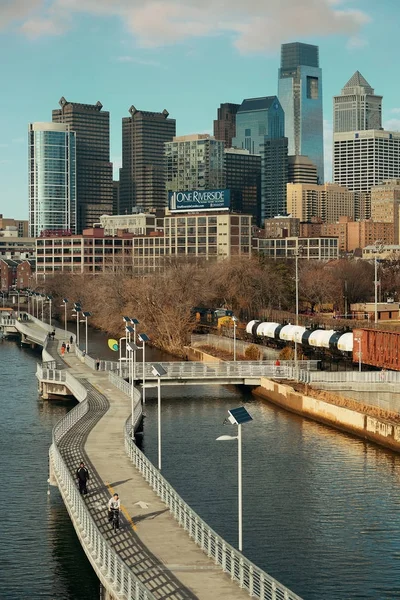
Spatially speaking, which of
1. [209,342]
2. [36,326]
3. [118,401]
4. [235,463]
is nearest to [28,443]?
[118,401]

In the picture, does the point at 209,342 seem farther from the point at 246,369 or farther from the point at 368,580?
the point at 368,580

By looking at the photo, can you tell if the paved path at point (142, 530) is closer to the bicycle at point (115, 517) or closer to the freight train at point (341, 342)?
the bicycle at point (115, 517)

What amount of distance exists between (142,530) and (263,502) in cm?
1194

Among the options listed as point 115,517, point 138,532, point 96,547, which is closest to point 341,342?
point 115,517

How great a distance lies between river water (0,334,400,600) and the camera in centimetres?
4041

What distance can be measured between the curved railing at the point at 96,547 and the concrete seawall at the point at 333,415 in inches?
789

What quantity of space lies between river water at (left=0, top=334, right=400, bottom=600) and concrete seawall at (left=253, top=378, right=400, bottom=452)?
33.7 inches

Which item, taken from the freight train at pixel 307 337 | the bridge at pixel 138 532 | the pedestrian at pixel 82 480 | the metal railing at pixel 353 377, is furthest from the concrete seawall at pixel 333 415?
the pedestrian at pixel 82 480

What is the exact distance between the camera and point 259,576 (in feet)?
108

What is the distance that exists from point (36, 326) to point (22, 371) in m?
44.0

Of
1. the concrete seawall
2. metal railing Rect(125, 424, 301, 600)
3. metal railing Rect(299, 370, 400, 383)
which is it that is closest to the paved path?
metal railing Rect(125, 424, 301, 600)

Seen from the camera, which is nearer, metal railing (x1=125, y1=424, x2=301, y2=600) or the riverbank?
metal railing (x1=125, y1=424, x2=301, y2=600)

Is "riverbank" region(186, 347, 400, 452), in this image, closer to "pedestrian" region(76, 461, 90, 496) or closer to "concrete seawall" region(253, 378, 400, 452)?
"concrete seawall" region(253, 378, 400, 452)

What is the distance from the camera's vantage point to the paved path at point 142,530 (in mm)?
33438
